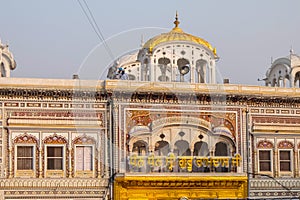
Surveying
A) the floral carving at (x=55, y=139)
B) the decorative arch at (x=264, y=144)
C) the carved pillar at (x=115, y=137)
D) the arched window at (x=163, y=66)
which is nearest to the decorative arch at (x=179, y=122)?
the carved pillar at (x=115, y=137)

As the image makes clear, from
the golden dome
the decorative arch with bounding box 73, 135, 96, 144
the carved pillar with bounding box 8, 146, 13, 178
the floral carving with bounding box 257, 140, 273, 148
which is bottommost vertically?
the carved pillar with bounding box 8, 146, 13, 178

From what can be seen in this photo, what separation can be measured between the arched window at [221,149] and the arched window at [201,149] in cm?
76

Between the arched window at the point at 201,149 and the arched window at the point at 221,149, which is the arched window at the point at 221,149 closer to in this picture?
the arched window at the point at 221,149

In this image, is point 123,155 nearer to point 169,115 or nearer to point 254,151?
point 169,115

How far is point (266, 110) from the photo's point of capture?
88.2 feet

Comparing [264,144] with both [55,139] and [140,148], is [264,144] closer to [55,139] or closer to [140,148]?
[140,148]

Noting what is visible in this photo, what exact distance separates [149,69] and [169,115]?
1.91 m

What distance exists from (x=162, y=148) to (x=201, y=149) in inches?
56.9

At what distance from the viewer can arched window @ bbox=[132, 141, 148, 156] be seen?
25.8 metres

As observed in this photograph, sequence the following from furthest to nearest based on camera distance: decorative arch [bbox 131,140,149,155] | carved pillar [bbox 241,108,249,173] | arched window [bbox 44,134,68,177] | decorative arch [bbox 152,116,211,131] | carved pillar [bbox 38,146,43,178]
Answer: carved pillar [bbox 241,108,249,173]
decorative arch [bbox 131,140,149,155]
decorative arch [bbox 152,116,211,131]
arched window [bbox 44,134,68,177]
carved pillar [bbox 38,146,43,178]

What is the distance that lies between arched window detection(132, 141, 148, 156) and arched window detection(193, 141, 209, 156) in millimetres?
1869

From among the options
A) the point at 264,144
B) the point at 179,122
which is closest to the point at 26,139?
the point at 179,122

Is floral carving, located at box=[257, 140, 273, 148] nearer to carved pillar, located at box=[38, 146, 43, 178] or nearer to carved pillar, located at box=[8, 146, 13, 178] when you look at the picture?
carved pillar, located at box=[38, 146, 43, 178]

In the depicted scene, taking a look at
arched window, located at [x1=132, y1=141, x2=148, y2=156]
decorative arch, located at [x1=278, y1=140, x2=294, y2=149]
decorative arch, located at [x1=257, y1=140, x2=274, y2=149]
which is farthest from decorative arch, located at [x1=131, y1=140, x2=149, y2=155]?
decorative arch, located at [x1=278, y1=140, x2=294, y2=149]
